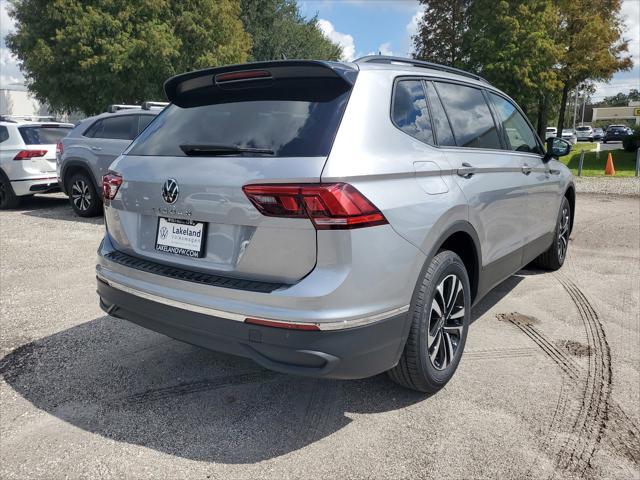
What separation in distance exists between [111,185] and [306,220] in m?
1.43

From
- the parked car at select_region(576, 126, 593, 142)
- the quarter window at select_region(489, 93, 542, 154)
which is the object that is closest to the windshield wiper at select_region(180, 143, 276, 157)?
the quarter window at select_region(489, 93, 542, 154)

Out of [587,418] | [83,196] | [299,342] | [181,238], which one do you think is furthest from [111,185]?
[83,196]

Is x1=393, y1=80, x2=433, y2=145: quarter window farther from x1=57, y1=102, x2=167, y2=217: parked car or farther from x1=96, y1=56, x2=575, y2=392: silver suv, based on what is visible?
x1=57, y1=102, x2=167, y2=217: parked car

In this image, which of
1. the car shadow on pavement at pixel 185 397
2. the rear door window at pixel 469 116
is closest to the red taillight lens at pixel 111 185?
the car shadow on pavement at pixel 185 397

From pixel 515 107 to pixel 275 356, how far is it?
11.5 ft

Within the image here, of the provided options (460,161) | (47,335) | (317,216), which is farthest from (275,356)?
(47,335)

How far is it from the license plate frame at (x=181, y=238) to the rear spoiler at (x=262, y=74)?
83cm

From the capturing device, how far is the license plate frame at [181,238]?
2646mm

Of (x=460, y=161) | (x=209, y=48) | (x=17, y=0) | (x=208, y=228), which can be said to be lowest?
(x=208, y=228)

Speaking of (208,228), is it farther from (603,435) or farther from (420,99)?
(603,435)

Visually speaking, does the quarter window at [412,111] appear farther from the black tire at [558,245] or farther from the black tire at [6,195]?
the black tire at [6,195]

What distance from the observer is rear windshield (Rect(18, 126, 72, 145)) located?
9805 millimetres

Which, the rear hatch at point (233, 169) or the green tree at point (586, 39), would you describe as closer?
the rear hatch at point (233, 169)

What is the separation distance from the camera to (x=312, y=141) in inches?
97.5
